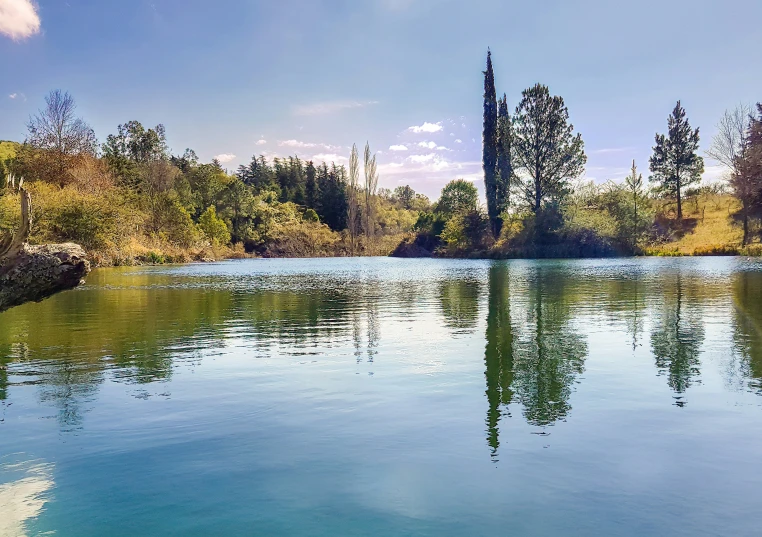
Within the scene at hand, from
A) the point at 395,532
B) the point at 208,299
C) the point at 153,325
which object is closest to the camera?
the point at 395,532

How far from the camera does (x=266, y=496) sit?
16.1 feet

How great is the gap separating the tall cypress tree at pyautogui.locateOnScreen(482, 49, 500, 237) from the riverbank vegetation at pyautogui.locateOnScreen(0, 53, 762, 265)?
0.15 m

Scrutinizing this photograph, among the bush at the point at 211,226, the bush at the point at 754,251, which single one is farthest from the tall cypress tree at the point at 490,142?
the bush at the point at 211,226

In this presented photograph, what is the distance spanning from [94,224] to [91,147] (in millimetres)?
18422

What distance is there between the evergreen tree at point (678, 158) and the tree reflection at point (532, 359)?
2578 inches

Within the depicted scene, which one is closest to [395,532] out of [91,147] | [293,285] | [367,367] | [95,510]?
[95,510]

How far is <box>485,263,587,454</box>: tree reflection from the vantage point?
732 centimetres

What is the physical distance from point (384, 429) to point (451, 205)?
81837 millimetres

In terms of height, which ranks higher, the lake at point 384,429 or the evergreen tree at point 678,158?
the evergreen tree at point 678,158

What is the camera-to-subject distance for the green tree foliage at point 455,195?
87.0m

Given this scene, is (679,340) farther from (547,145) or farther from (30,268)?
(547,145)

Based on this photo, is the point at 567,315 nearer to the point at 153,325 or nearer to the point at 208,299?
the point at 153,325

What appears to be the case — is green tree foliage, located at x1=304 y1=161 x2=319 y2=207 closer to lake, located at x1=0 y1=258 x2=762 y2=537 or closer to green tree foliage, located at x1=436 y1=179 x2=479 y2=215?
green tree foliage, located at x1=436 y1=179 x2=479 y2=215

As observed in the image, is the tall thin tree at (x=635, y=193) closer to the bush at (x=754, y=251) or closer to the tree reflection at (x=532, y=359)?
the bush at (x=754, y=251)
